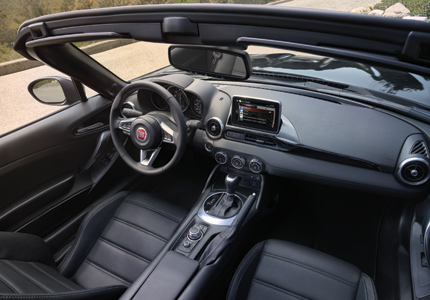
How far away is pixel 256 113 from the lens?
1.96m

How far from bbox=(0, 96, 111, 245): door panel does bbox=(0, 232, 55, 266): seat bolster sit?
18.2 inches

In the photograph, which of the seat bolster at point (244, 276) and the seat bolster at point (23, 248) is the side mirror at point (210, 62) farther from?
the seat bolster at point (23, 248)

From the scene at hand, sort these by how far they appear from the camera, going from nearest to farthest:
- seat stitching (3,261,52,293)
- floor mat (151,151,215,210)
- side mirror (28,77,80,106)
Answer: seat stitching (3,261,52,293), side mirror (28,77,80,106), floor mat (151,151,215,210)

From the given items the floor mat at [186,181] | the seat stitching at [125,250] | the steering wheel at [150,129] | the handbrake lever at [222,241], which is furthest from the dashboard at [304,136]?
the seat stitching at [125,250]

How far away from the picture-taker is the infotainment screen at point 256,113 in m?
Result: 1.88

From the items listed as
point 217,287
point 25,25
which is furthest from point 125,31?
point 217,287

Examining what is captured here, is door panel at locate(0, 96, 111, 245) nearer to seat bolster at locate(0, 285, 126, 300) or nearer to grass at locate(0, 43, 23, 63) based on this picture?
seat bolster at locate(0, 285, 126, 300)

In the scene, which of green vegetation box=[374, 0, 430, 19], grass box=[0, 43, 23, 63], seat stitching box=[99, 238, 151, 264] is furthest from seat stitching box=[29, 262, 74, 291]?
grass box=[0, 43, 23, 63]

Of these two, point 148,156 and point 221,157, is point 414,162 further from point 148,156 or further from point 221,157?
point 148,156

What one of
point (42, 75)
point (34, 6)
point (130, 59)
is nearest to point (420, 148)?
point (130, 59)

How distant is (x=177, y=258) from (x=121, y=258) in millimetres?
413

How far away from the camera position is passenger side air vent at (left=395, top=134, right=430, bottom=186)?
168 centimetres

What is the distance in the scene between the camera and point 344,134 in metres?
1.92

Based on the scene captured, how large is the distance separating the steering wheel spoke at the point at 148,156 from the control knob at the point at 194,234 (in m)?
0.50
